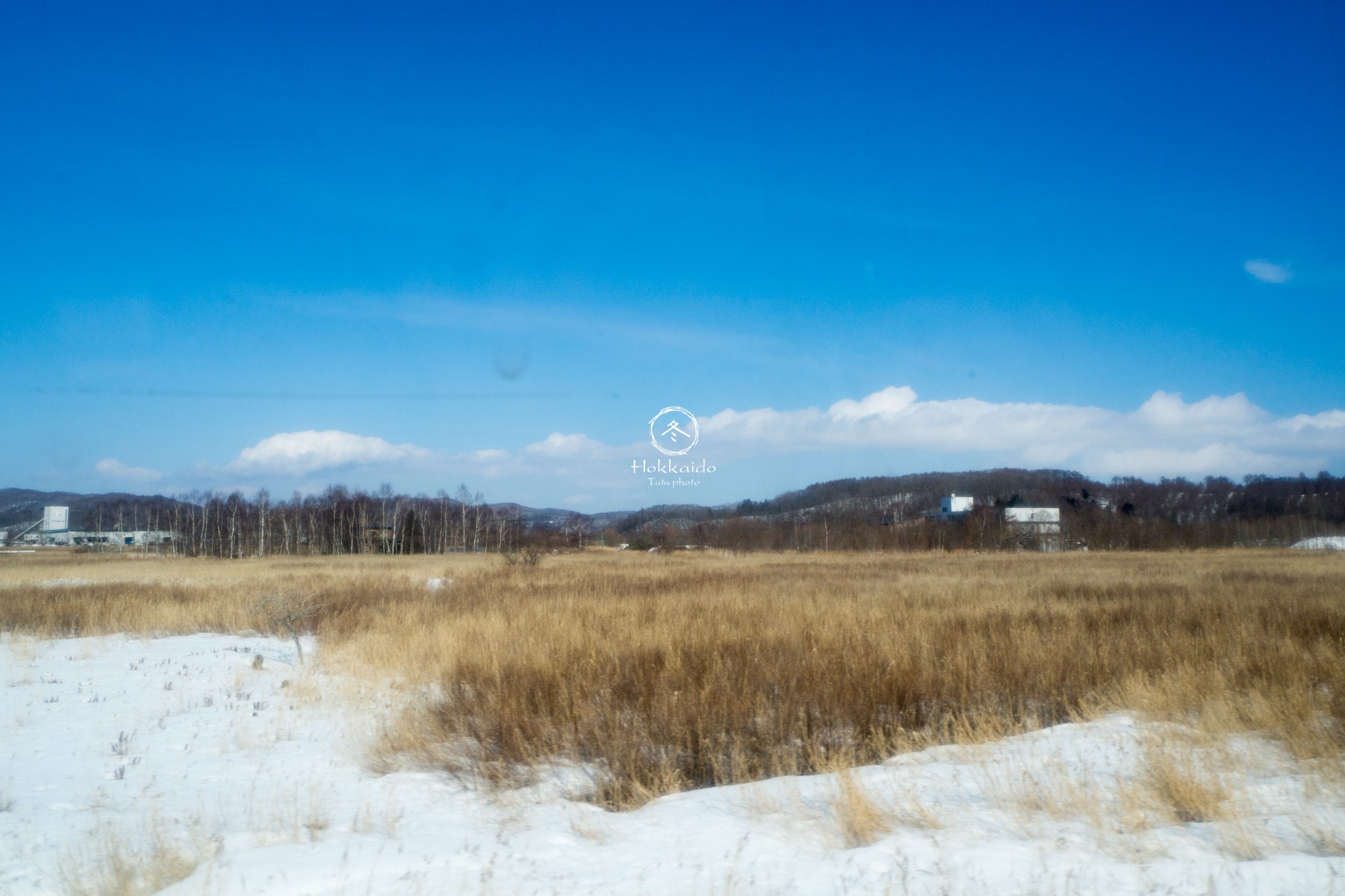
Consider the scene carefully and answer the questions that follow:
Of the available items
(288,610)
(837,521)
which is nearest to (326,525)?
(837,521)

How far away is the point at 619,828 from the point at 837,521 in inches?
3490

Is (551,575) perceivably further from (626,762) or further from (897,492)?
(897,492)

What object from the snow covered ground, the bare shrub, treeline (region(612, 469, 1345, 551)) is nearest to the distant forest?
treeline (region(612, 469, 1345, 551))

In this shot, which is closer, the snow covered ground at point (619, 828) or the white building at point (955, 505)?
the snow covered ground at point (619, 828)

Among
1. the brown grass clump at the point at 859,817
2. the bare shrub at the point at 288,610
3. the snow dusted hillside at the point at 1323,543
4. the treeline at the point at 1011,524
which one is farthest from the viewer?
the treeline at the point at 1011,524

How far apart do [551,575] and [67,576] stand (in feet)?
73.1

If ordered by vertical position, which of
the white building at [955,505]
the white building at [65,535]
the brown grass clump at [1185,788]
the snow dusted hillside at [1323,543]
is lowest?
the snow dusted hillside at [1323,543]

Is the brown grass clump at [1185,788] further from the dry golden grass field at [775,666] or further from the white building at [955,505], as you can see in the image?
the white building at [955,505]

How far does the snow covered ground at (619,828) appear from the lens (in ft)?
12.0

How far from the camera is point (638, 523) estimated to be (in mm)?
134375

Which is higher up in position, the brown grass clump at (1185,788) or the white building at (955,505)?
the white building at (955,505)

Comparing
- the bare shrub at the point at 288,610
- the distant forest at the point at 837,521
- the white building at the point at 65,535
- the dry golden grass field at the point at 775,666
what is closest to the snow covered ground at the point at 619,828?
the dry golden grass field at the point at 775,666

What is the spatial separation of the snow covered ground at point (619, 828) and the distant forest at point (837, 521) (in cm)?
4466

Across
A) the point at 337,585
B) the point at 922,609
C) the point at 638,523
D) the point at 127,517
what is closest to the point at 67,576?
the point at 337,585
